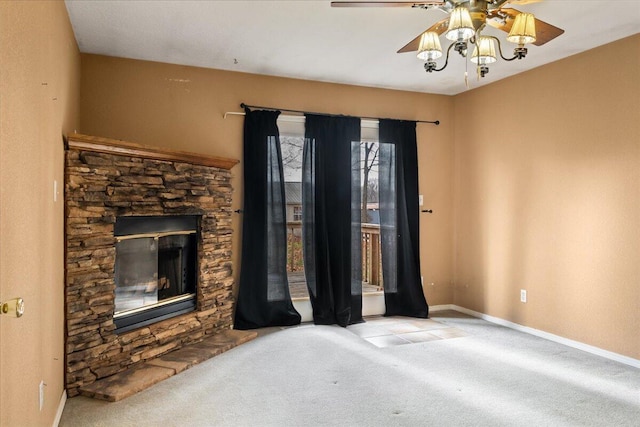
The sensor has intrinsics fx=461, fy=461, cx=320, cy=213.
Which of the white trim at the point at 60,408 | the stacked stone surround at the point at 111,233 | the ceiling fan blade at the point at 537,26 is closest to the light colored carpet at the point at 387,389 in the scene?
the white trim at the point at 60,408

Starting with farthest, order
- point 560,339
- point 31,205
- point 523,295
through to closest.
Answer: point 523,295
point 560,339
point 31,205

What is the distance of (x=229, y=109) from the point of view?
15.1 feet

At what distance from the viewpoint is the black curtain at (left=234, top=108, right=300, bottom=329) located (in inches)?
180

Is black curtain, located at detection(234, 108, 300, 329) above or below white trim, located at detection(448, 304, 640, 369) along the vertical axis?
above

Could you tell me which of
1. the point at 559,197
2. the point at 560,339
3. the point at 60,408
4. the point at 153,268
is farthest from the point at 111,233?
the point at 560,339

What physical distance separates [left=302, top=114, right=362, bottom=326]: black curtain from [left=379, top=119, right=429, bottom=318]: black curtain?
40 centimetres

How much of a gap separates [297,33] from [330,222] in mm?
2002

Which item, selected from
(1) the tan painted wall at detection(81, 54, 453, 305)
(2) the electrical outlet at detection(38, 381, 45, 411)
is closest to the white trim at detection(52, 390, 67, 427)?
(2) the electrical outlet at detection(38, 381, 45, 411)

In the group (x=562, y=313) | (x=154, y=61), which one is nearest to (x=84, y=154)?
(x=154, y=61)

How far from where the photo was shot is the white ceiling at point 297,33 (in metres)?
3.16

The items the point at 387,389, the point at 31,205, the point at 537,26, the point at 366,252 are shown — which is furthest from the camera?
the point at 366,252

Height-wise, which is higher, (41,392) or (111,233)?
(111,233)

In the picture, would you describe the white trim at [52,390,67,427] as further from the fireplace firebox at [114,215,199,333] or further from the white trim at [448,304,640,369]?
the white trim at [448,304,640,369]

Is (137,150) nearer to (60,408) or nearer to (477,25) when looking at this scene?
(60,408)
